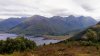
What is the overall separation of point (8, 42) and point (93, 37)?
112ft

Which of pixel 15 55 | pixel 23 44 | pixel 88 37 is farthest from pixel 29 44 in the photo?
pixel 15 55

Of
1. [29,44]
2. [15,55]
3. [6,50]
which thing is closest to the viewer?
[15,55]

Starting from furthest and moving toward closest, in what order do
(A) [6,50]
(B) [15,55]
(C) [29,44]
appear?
(C) [29,44] < (A) [6,50] < (B) [15,55]

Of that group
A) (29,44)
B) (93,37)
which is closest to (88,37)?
(93,37)

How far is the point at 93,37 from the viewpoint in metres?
88.9

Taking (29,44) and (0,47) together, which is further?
(29,44)

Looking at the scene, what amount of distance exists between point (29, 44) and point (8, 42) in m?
8.52

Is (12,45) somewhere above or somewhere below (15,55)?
below

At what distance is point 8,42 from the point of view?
8612 cm

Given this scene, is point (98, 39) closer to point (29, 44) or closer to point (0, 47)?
point (29, 44)

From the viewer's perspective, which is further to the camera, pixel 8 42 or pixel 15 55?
pixel 8 42

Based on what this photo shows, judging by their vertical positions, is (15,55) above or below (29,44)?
above

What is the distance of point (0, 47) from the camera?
83.1m

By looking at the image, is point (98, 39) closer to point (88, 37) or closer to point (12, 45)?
point (88, 37)
